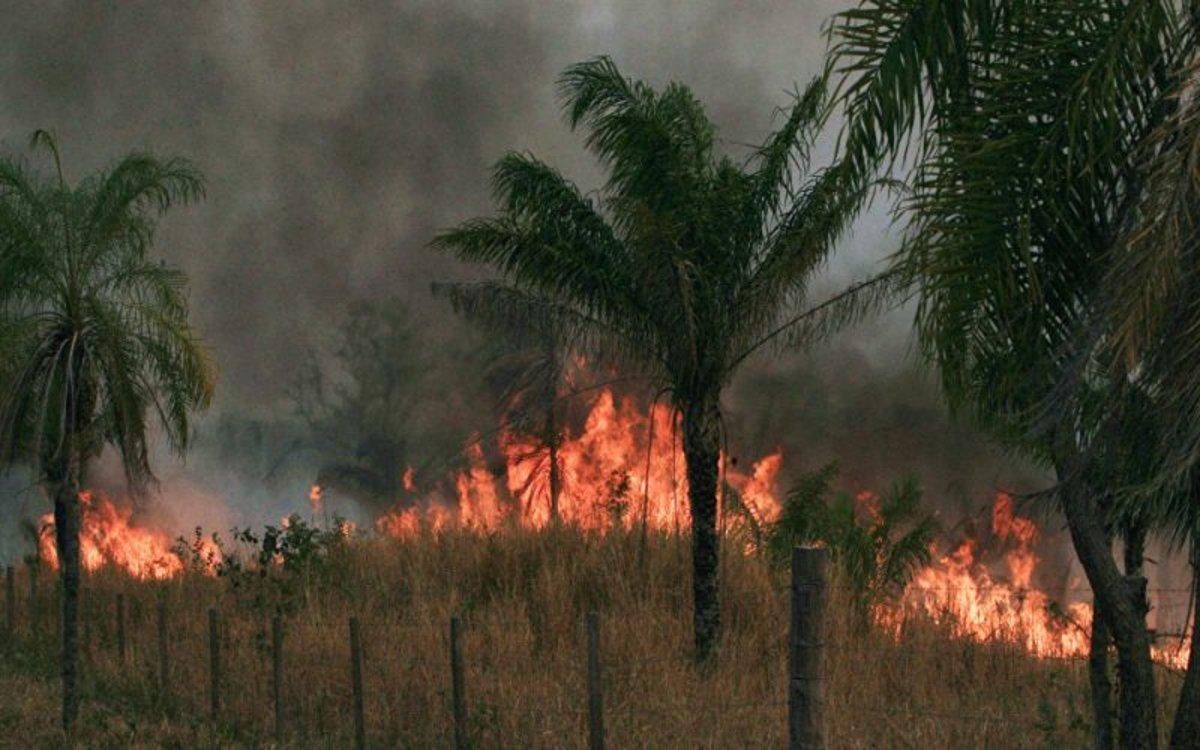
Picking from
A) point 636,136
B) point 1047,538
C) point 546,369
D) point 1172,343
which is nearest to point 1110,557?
point 1172,343

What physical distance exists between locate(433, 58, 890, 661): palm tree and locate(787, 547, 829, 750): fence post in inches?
405

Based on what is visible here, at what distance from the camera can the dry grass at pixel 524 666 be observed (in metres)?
11.8

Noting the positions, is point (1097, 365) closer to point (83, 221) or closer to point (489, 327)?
point (489, 327)

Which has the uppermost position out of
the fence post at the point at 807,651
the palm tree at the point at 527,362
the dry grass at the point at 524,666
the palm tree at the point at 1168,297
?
the palm tree at the point at 527,362

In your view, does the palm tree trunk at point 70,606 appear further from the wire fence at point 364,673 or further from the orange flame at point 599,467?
the orange flame at point 599,467

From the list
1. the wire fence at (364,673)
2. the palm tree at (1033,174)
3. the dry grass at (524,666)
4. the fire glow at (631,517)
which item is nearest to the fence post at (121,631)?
the wire fence at (364,673)

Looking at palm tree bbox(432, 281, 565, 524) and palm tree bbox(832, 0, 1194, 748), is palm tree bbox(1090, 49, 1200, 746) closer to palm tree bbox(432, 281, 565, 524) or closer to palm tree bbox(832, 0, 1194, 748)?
palm tree bbox(832, 0, 1194, 748)

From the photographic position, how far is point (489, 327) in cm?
1738

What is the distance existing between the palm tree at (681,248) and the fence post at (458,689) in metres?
5.86

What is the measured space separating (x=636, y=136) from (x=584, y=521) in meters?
6.53

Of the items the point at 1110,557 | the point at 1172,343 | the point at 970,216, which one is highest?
the point at 970,216

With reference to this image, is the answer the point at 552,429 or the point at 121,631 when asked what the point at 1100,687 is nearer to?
the point at 121,631

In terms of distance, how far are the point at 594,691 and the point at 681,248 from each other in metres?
7.44

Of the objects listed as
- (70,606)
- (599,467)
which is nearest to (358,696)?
(70,606)
